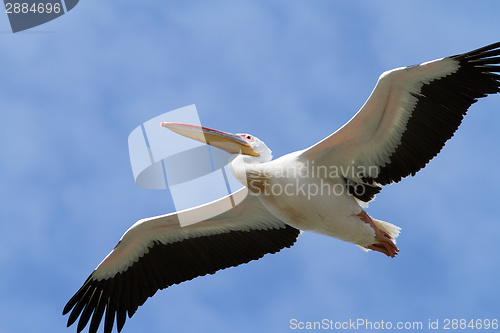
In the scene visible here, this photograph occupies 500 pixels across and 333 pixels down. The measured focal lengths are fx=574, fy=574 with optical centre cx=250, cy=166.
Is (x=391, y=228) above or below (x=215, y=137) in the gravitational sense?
below

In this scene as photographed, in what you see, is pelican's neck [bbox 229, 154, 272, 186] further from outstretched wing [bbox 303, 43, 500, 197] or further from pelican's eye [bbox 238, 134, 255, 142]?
outstretched wing [bbox 303, 43, 500, 197]

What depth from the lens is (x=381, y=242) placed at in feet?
29.3

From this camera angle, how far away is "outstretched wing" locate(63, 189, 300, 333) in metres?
9.64

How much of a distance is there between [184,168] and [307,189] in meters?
2.53

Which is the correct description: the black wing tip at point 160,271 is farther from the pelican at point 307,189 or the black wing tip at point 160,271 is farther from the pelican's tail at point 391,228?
the pelican's tail at point 391,228

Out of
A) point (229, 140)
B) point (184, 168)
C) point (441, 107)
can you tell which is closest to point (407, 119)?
point (441, 107)

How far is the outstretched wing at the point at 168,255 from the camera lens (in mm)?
9641

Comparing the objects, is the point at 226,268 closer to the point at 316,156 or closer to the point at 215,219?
the point at 215,219

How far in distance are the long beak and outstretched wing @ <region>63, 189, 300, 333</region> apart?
972 millimetres

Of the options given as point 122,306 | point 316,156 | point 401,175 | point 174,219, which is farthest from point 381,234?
point 122,306

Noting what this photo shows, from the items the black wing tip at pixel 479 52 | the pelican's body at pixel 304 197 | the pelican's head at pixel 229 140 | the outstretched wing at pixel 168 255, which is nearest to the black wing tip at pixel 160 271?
the outstretched wing at pixel 168 255

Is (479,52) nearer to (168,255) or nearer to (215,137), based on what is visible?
(215,137)

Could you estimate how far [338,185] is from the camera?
8.98 meters
